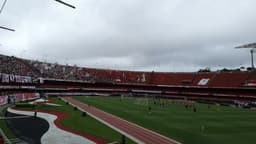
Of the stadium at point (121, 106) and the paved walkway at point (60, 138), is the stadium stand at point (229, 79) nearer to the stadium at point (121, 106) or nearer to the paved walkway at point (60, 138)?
the stadium at point (121, 106)

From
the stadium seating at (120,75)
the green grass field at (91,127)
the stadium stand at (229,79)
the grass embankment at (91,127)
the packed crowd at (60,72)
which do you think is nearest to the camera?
the green grass field at (91,127)

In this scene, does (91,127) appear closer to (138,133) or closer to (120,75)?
(138,133)

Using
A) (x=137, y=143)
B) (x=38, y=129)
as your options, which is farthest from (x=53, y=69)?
(x=137, y=143)

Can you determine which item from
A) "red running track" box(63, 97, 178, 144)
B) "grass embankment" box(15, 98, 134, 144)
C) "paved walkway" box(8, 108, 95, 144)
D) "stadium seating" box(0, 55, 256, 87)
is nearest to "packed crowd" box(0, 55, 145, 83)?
"stadium seating" box(0, 55, 256, 87)

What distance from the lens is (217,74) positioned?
10650 centimetres

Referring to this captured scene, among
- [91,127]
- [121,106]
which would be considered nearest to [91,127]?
[91,127]

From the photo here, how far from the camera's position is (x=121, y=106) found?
61031mm

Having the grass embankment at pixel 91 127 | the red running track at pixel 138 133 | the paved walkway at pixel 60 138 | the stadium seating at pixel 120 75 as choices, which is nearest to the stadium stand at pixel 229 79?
the stadium seating at pixel 120 75

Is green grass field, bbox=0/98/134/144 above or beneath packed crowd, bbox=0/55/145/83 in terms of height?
beneath

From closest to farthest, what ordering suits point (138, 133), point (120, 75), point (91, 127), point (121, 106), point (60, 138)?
point (60, 138) < point (138, 133) < point (91, 127) < point (121, 106) < point (120, 75)

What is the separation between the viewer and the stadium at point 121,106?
29.2 meters

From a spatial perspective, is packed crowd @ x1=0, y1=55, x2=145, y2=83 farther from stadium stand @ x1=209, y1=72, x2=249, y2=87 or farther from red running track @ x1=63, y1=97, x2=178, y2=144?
red running track @ x1=63, y1=97, x2=178, y2=144

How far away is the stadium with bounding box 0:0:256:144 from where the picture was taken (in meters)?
29.2

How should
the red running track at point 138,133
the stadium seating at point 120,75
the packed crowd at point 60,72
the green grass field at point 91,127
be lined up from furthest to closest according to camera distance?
the stadium seating at point 120,75, the packed crowd at point 60,72, the green grass field at point 91,127, the red running track at point 138,133
